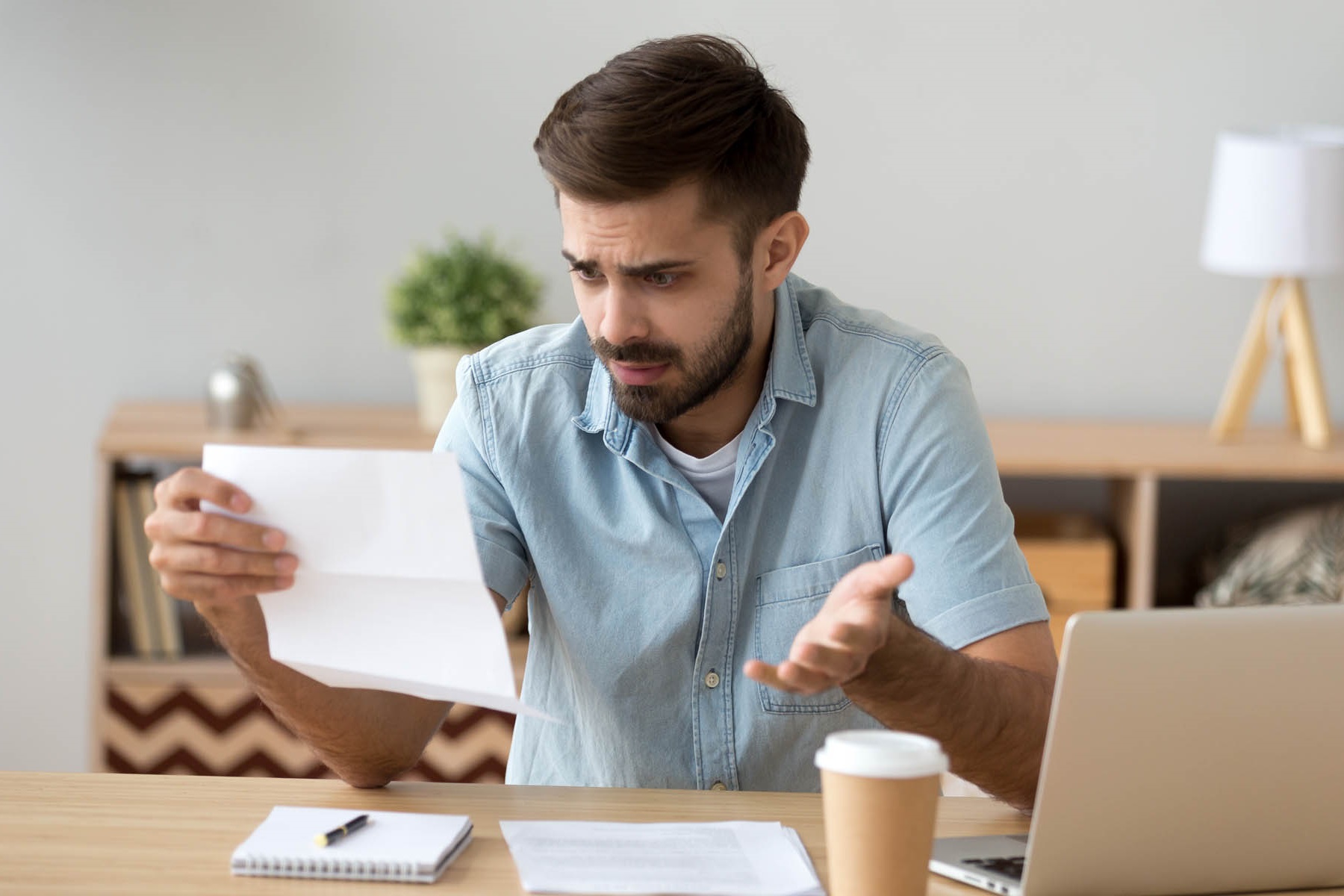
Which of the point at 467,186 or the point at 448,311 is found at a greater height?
the point at 467,186

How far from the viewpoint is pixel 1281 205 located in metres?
2.43

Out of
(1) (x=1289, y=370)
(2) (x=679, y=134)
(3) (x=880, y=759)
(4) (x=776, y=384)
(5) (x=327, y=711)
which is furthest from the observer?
(1) (x=1289, y=370)

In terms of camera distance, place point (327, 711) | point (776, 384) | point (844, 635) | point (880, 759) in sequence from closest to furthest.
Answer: point (880, 759)
point (844, 635)
point (327, 711)
point (776, 384)

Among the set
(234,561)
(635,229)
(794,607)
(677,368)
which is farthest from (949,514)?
(234,561)

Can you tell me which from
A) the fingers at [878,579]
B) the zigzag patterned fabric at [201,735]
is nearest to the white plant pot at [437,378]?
the zigzag patterned fabric at [201,735]

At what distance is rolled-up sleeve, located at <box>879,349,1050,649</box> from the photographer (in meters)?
1.30

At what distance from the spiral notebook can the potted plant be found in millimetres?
1437

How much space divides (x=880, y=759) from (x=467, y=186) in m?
2.04

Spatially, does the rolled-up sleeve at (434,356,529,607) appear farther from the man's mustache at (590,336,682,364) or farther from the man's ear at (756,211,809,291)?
the man's ear at (756,211,809,291)

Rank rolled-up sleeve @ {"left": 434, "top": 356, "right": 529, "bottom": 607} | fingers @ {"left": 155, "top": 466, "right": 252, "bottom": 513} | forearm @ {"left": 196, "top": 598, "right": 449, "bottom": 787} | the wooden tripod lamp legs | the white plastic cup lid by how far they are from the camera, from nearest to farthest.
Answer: the white plastic cup lid → fingers @ {"left": 155, "top": 466, "right": 252, "bottom": 513} → forearm @ {"left": 196, "top": 598, "right": 449, "bottom": 787} → rolled-up sleeve @ {"left": 434, "top": 356, "right": 529, "bottom": 607} → the wooden tripod lamp legs

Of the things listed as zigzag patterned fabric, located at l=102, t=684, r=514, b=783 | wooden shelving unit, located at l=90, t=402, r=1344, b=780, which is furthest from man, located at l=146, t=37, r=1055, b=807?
zigzag patterned fabric, located at l=102, t=684, r=514, b=783

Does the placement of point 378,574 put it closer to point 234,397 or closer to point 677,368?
point 677,368

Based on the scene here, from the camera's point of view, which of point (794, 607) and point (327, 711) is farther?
point (794, 607)

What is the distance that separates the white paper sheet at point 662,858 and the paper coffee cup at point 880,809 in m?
0.10
